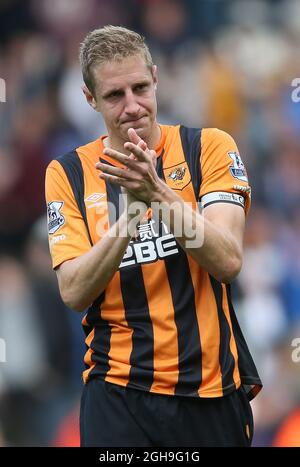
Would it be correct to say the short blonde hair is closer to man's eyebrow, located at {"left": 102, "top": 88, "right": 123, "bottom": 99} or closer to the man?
the man

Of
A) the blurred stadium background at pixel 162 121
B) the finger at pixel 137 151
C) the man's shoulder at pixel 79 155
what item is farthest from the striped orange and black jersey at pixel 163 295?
the blurred stadium background at pixel 162 121

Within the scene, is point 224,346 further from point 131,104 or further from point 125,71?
point 125,71

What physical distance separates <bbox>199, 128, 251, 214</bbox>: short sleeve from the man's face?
0.85ft

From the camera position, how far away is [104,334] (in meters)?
3.37

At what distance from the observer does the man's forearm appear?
310 cm

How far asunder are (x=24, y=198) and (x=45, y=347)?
1189mm

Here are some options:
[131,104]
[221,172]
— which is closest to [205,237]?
[221,172]

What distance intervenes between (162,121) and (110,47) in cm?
340

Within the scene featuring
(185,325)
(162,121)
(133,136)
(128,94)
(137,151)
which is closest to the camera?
(137,151)

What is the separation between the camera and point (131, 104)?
11.0 ft

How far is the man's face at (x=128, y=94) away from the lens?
338cm

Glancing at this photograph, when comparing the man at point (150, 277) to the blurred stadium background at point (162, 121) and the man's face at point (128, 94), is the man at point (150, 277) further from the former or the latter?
the blurred stadium background at point (162, 121)

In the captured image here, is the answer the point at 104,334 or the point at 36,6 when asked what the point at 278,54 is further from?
the point at 104,334

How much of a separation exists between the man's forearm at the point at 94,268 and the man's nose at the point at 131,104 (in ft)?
1.57
